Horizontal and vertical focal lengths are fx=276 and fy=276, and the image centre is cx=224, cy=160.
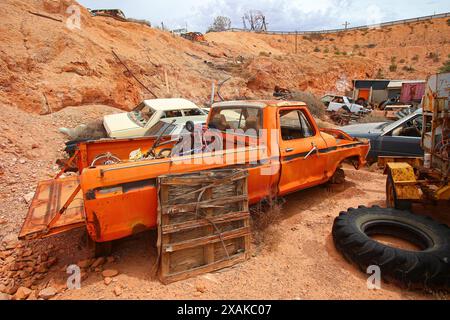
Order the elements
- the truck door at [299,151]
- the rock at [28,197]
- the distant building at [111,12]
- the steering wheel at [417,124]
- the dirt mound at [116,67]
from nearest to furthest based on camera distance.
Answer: the truck door at [299,151] < the rock at [28,197] < the steering wheel at [417,124] < the dirt mound at [116,67] < the distant building at [111,12]

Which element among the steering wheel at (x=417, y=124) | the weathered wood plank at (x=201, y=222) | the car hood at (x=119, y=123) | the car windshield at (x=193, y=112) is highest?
the car windshield at (x=193, y=112)

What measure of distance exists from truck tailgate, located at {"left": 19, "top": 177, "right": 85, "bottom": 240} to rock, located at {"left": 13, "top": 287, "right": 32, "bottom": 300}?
21.2 inches

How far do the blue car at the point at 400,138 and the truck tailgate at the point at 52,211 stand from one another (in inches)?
227

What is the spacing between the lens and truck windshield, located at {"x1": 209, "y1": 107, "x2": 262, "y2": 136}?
375cm

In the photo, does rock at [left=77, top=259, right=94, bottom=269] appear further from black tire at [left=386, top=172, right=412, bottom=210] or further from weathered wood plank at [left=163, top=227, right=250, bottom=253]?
black tire at [left=386, top=172, right=412, bottom=210]

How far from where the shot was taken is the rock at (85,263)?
2.85 meters

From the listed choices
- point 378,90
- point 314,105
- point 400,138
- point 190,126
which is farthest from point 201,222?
point 378,90

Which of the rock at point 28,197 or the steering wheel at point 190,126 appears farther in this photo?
the rock at point 28,197

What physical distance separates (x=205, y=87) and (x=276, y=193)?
42.7ft

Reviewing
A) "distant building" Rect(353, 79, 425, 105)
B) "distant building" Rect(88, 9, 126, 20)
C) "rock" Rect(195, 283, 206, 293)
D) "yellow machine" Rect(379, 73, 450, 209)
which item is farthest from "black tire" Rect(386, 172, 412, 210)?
"distant building" Rect(88, 9, 126, 20)

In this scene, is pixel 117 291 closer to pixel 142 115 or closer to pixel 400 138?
pixel 142 115

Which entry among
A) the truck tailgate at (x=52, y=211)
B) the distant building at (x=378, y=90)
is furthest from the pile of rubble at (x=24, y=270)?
the distant building at (x=378, y=90)

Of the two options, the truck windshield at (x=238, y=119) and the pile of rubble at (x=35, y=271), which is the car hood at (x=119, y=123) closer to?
the truck windshield at (x=238, y=119)
